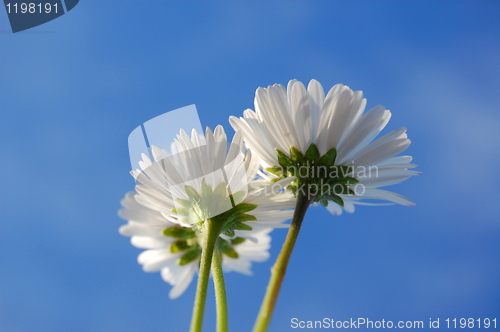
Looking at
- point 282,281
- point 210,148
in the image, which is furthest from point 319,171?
point 282,281

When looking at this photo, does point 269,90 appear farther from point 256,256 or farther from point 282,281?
point 256,256

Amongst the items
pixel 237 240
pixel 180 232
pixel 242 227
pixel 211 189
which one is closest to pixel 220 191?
pixel 211 189

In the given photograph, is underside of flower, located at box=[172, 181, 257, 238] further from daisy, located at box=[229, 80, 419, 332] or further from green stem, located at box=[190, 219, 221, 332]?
daisy, located at box=[229, 80, 419, 332]

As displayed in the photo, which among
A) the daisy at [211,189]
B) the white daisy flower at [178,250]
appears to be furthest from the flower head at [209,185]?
the white daisy flower at [178,250]

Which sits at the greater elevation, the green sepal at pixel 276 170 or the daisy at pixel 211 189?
the green sepal at pixel 276 170

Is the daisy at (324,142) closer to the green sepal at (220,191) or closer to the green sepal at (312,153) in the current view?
the green sepal at (312,153)

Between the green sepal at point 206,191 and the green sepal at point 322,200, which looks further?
the green sepal at point 322,200

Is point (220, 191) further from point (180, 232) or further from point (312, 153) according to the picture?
point (180, 232)
